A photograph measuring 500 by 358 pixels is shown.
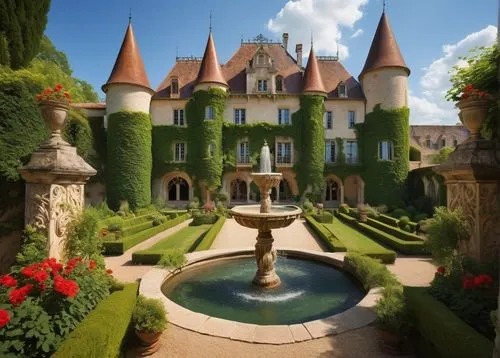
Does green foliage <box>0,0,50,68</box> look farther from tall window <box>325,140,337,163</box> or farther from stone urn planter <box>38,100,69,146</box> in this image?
tall window <box>325,140,337,163</box>

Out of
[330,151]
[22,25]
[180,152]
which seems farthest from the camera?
[330,151]

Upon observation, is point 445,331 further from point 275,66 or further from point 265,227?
point 275,66

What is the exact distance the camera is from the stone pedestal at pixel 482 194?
4395 millimetres

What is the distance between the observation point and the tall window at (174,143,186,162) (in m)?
26.5

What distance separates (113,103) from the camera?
2386 cm

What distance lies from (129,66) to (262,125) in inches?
520

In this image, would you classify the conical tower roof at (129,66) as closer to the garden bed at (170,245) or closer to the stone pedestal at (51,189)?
the garden bed at (170,245)

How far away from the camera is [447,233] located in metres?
4.72

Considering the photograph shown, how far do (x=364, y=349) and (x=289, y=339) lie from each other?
1190mm

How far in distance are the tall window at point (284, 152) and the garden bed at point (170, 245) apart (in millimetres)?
11771

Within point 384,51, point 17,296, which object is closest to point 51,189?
point 17,296

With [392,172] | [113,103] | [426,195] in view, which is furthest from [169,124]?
[426,195]

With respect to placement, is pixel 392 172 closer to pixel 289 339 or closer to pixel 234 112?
pixel 234 112

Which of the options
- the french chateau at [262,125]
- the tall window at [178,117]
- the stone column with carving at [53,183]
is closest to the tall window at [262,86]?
the french chateau at [262,125]
